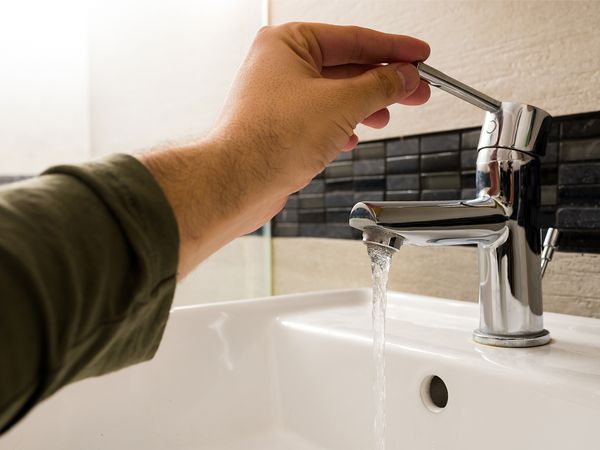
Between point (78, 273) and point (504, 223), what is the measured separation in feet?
1.30

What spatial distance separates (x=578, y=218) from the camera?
0.62 meters

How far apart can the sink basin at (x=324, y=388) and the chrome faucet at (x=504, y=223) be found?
29 millimetres

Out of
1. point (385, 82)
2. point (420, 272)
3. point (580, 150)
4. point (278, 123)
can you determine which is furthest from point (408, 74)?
point (420, 272)

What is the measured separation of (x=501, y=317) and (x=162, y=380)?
0.33 m

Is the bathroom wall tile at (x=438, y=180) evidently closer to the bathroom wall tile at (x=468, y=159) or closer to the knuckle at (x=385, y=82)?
the bathroom wall tile at (x=468, y=159)

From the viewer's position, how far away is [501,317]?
1.83 ft

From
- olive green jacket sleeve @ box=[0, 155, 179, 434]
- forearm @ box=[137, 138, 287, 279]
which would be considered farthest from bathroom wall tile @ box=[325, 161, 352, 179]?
olive green jacket sleeve @ box=[0, 155, 179, 434]

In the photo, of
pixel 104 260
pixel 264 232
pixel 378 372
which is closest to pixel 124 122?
pixel 264 232

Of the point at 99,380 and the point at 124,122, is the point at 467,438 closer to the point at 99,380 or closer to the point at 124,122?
the point at 99,380

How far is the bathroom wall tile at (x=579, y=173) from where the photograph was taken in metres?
0.60

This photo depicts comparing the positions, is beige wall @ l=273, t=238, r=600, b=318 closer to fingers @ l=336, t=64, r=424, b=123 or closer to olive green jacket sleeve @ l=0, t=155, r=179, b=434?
fingers @ l=336, t=64, r=424, b=123

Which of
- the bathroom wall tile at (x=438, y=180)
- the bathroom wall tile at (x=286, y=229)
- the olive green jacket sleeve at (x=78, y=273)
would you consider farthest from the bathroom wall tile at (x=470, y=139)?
the olive green jacket sleeve at (x=78, y=273)

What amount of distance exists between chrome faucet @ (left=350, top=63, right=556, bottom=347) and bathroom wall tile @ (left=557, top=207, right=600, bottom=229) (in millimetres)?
87

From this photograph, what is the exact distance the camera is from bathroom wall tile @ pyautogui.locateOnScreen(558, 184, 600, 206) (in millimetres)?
605
